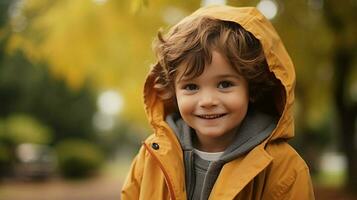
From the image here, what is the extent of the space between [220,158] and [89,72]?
1020 centimetres

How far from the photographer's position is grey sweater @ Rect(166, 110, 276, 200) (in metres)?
2.18

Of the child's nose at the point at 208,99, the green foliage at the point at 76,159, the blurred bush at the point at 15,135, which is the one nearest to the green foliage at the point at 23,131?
the blurred bush at the point at 15,135

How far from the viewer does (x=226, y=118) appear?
2.16 m

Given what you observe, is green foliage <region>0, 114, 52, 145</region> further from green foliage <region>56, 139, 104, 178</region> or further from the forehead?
the forehead

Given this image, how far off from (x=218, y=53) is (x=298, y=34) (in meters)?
5.49

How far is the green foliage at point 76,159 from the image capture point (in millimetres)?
19672

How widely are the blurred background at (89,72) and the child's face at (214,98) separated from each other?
907 mm

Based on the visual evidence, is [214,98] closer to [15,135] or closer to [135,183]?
[135,183]

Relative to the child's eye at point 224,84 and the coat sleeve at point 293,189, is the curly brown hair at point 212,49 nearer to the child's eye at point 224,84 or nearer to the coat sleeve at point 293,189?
the child's eye at point 224,84

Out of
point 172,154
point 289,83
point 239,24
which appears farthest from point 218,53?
point 172,154

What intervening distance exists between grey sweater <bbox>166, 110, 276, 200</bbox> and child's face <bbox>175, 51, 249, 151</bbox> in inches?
2.5

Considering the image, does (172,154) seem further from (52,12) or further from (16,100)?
(16,100)

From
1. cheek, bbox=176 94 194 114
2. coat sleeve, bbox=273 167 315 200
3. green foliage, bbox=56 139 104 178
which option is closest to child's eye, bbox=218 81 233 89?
cheek, bbox=176 94 194 114

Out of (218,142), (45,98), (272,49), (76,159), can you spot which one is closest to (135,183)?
(218,142)
